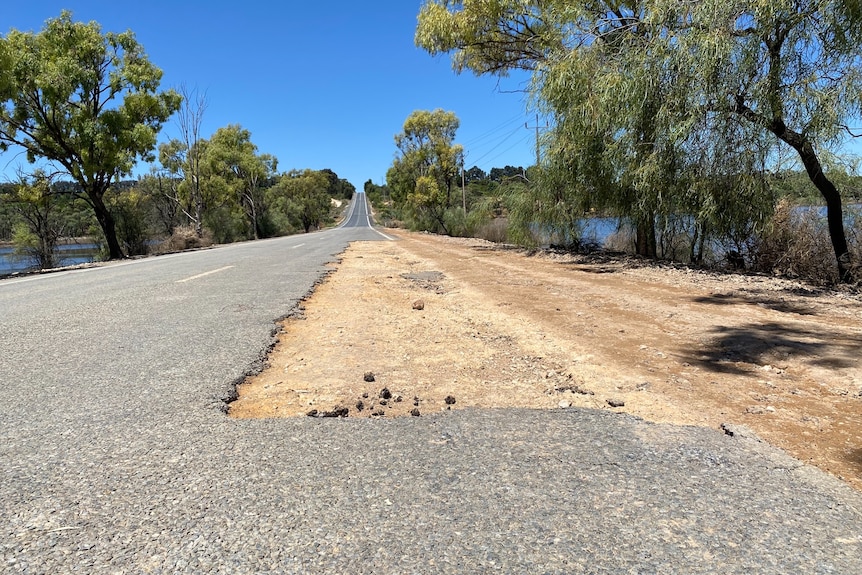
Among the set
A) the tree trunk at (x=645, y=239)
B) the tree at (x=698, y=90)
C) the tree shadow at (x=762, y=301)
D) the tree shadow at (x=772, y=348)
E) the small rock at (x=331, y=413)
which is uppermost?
the tree at (x=698, y=90)

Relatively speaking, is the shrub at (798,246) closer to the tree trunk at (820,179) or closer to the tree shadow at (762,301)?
the tree trunk at (820,179)

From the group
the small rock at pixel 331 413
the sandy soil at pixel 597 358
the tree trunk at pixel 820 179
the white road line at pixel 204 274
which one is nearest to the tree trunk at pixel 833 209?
the tree trunk at pixel 820 179

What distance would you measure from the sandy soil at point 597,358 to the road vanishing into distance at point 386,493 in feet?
1.03

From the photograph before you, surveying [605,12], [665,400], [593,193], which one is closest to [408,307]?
[665,400]

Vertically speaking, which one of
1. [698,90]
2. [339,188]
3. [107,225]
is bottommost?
[107,225]

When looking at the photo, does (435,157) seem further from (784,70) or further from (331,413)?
(331,413)

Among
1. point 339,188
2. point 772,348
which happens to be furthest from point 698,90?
point 339,188

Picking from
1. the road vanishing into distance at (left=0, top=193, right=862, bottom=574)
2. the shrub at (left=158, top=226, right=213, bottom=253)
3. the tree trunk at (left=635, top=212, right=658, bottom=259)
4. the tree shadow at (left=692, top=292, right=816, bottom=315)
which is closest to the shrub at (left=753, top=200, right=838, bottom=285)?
the tree shadow at (left=692, top=292, right=816, bottom=315)

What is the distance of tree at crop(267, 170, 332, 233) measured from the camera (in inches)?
2530

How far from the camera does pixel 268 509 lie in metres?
2.07

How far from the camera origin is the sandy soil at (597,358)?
323 centimetres

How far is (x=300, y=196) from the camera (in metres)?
71.6

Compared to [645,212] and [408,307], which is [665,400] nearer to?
[408,307]

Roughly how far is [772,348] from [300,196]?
235 ft
